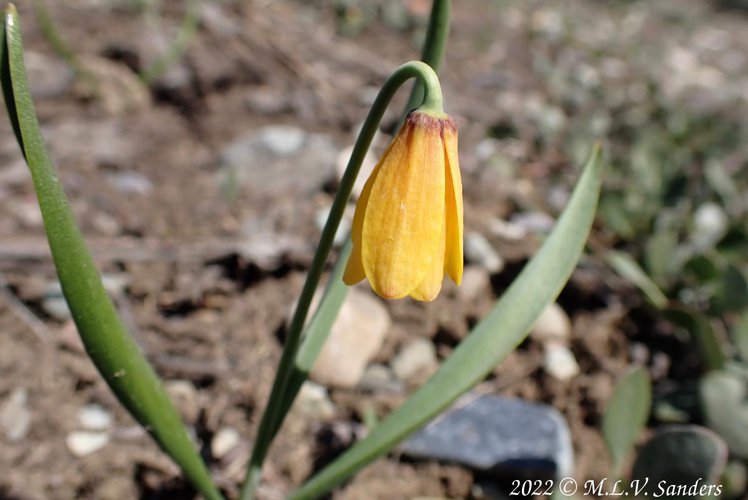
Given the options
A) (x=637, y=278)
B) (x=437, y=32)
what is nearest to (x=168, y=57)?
(x=637, y=278)

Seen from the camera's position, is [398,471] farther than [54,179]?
Yes

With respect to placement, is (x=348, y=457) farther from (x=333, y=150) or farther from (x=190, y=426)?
(x=333, y=150)

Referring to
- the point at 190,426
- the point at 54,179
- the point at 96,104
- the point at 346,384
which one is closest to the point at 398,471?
the point at 346,384

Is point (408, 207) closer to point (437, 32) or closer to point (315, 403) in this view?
point (437, 32)

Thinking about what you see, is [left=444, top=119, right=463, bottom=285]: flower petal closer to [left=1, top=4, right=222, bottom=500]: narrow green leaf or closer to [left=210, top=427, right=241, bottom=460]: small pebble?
[left=1, top=4, right=222, bottom=500]: narrow green leaf

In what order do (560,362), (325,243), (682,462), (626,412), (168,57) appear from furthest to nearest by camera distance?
(168,57), (560,362), (626,412), (682,462), (325,243)
